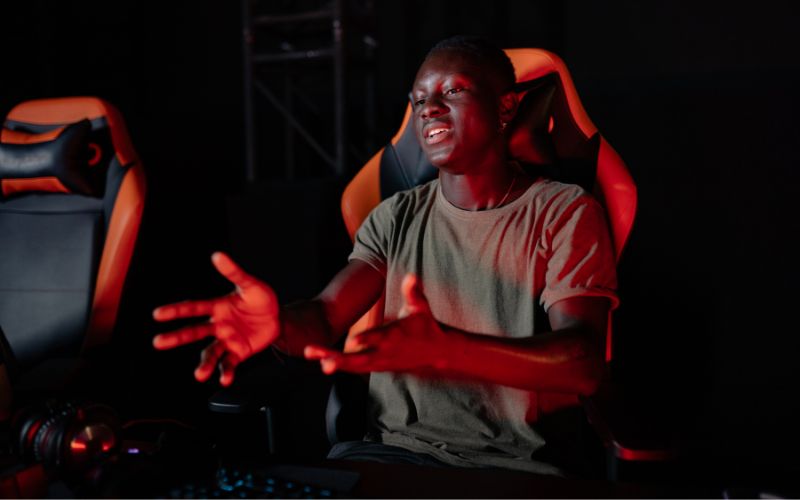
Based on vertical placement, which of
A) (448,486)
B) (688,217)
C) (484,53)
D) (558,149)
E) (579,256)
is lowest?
(448,486)

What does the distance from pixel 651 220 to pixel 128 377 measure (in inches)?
66.0

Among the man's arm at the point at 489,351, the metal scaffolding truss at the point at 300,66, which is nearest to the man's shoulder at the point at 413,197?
the man's arm at the point at 489,351

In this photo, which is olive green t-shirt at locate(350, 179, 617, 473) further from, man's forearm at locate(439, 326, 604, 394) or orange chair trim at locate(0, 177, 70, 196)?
orange chair trim at locate(0, 177, 70, 196)

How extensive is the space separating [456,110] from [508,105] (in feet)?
0.44

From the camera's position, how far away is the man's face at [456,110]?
3.84ft

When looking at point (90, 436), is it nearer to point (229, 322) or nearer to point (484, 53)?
point (229, 322)

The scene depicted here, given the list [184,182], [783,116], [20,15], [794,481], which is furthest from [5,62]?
[794,481]

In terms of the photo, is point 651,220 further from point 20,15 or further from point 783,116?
point 20,15

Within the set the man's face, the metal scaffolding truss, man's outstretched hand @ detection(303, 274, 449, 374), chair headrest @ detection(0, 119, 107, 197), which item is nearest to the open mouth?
the man's face

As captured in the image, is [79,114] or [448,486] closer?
[448,486]

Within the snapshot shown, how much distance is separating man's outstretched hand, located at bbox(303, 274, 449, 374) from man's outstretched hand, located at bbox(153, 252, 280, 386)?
6.9 inches

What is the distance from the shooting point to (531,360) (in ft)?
2.91

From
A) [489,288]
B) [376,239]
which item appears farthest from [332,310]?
[489,288]

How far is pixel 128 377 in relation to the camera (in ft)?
5.69
